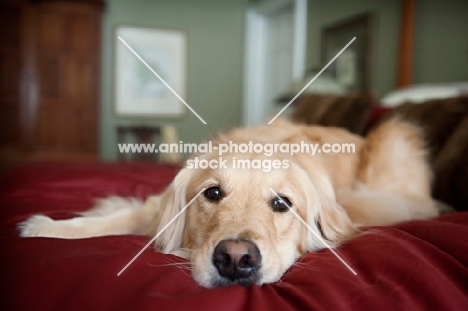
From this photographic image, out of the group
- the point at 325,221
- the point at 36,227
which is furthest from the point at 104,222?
the point at 325,221

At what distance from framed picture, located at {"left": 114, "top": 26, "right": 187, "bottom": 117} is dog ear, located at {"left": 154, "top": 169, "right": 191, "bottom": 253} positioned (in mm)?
5233

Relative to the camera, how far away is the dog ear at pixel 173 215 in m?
1.39

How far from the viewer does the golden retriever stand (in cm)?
103

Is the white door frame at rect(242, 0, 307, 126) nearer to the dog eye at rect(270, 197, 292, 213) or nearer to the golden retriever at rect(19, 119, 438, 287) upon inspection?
the golden retriever at rect(19, 119, 438, 287)

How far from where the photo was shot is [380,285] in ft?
2.93

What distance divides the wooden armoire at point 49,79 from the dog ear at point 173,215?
4.56 meters

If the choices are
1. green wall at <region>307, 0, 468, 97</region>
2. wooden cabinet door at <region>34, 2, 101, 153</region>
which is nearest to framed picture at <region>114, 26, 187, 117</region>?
wooden cabinet door at <region>34, 2, 101, 153</region>

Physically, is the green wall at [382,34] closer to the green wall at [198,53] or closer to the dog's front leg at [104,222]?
the green wall at [198,53]

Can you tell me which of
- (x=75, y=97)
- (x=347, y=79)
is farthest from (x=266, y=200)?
(x=75, y=97)

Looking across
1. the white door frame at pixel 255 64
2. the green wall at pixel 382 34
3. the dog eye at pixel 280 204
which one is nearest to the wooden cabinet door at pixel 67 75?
the white door frame at pixel 255 64

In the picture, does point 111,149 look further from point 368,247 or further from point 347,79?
point 368,247

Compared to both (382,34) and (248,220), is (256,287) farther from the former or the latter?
(382,34)

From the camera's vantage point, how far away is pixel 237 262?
0.99 m

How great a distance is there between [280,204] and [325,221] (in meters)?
0.20
